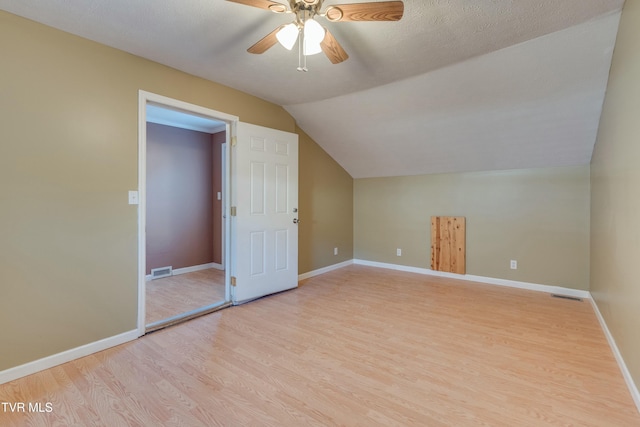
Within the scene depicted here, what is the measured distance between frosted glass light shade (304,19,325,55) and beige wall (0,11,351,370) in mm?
1564

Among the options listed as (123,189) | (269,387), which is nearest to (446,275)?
(269,387)

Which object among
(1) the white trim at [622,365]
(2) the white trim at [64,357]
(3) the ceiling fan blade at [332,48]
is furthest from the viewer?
(2) the white trim at [64,357]

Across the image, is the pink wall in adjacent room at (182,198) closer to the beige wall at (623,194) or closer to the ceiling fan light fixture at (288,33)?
the ceiling fan light fixture at (288,33)

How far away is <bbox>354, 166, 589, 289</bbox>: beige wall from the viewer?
356cm

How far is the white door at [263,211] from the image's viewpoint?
3229 mm

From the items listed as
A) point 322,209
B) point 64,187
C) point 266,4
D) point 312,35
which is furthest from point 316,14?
point 322,209

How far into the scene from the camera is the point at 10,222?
1.89m

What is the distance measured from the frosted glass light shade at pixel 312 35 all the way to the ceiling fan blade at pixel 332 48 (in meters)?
0.05

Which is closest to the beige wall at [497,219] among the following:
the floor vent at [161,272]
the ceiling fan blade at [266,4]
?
the floor vent at [161,272]

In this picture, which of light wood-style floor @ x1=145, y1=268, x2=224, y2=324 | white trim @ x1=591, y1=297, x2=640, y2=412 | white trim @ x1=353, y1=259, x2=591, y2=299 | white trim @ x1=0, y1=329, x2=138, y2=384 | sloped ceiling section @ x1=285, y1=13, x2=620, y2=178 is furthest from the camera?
white trim @ x1=353, y1=259, x2=591, y2=299

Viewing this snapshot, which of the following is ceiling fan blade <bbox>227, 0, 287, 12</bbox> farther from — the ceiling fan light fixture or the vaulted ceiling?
the vaulted ceiling

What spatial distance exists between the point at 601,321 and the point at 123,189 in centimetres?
433

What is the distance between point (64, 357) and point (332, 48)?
9.27 feet

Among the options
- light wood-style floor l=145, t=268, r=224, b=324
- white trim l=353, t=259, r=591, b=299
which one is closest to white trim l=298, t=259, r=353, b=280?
white trim l=353, t=259, r=591, b=299
